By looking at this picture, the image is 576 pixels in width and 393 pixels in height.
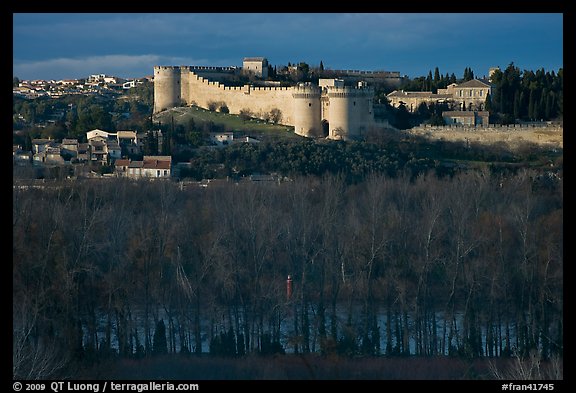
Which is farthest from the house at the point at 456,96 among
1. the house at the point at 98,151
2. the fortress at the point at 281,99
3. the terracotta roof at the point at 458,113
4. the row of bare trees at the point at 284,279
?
the row of bare trees at the point at 284,279

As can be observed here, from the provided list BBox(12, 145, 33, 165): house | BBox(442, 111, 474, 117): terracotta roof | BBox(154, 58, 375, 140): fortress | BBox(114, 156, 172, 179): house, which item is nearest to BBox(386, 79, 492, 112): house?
BBox(442, 111, 474, 117): terracotta roof

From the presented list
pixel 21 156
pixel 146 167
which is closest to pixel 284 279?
pixel 146 167

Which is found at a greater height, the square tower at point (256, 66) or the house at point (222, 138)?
the square tower at point (256, 66)

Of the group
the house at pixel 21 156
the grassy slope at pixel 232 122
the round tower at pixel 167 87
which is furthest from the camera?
the round tower at pixel 167 87

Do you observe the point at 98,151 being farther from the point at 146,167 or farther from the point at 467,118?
the point at 467,118

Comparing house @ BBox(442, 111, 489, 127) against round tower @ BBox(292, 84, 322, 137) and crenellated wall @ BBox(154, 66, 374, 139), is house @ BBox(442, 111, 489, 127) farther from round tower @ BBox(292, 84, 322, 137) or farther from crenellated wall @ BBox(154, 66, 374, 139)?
round tower @ BBox(292, 84, 322, 137)

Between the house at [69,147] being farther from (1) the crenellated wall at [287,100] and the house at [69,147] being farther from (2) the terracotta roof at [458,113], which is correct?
(2) the terracotta roof at [458,113]

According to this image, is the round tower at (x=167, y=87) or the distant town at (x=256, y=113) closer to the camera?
the distant town at (x=256, y=113)

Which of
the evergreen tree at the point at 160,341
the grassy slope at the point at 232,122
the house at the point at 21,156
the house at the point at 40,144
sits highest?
the grassy slope at the point at 232,122
